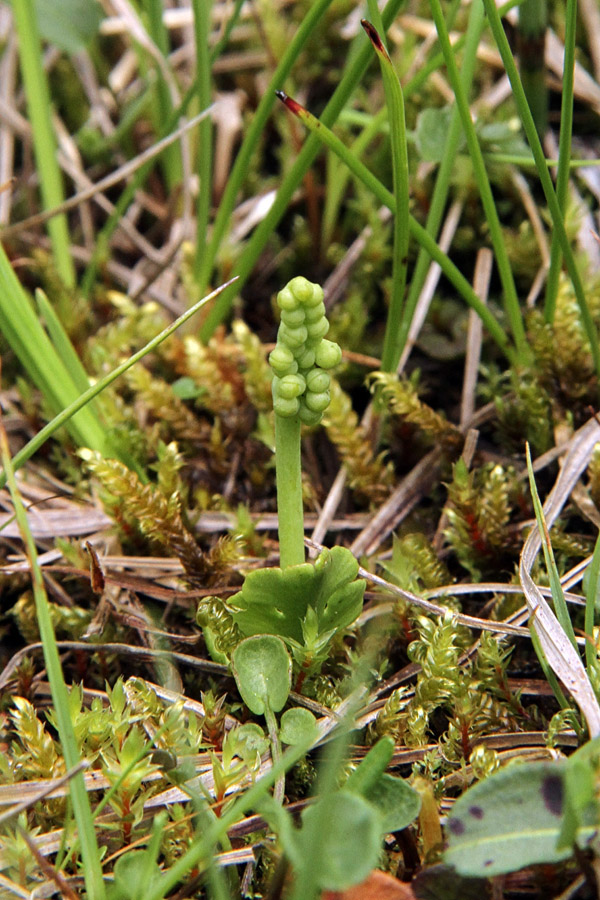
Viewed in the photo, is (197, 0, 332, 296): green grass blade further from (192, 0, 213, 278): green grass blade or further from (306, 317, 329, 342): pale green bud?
(306, 317, 329, 342): pale green bud

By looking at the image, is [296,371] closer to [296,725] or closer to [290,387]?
[290,387]

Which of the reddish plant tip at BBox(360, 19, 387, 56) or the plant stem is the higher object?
the reddish plant tip at BBox(360, 19, 387, 56)

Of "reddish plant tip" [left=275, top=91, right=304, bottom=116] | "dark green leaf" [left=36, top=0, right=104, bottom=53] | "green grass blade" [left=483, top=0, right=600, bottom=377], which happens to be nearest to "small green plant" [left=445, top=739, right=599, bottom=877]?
"green grass blade" [left=483, top=0, right=600, bottom=377]

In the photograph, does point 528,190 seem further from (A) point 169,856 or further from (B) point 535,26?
(A) point 169,856

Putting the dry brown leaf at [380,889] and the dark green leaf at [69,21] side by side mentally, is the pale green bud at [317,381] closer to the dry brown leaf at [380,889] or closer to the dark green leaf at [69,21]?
the dry brown leaf at [380,889]

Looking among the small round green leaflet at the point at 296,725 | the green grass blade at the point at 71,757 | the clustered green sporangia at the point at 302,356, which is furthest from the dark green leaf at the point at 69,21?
the small round green leaflet at the point at 296,725

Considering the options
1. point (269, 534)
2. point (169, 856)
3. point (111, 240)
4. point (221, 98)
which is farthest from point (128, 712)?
point (221, 98)
